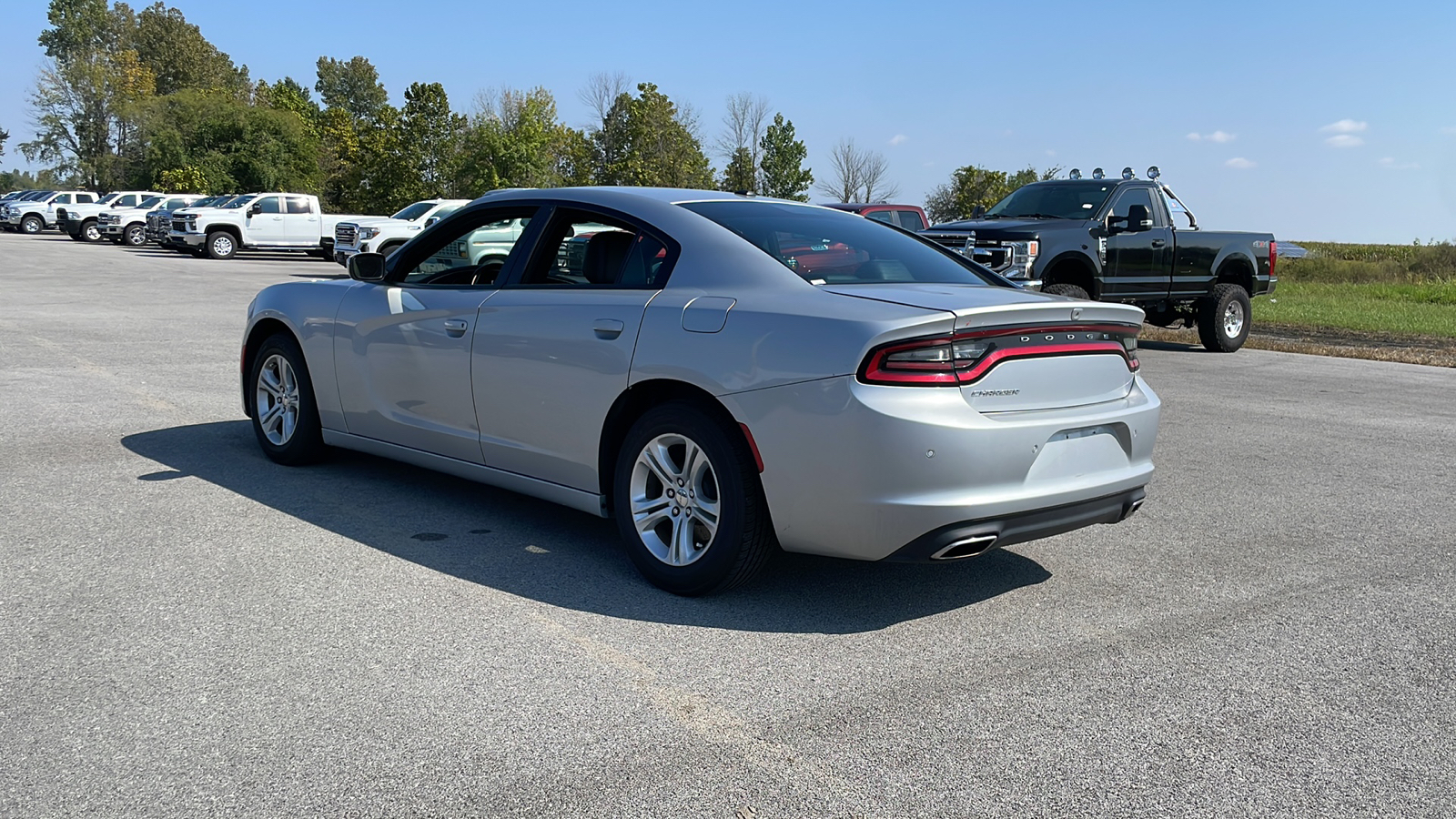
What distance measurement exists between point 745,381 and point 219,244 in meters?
34.4

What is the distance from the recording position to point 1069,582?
16.0 feet

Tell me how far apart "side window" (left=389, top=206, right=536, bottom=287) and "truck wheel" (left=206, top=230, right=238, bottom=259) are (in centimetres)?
3189

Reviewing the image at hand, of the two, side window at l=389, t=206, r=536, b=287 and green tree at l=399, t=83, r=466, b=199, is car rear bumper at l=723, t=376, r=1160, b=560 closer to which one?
side window at l=389, t=206, r=536, b=287

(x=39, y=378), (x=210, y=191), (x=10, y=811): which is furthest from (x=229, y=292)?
(x=210, y=191)

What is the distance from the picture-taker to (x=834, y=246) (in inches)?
193

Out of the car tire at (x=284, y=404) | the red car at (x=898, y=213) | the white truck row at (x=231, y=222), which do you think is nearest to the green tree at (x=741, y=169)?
the white truck row at (x=231, y=222)

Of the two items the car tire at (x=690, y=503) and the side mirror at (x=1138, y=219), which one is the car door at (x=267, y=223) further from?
the car tire at (x=690, y=503)

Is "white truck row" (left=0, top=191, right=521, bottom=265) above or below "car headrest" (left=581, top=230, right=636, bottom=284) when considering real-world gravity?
above

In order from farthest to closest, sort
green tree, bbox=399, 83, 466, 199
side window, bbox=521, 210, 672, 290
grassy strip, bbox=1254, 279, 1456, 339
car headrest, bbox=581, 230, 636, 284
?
1. green tree, bbox=399, 83, 466, 199
2. grassy strip, bbox=1254, 279, 1456, 339
3. car headrest, bbox=581, 230, 636, 284
4. side window, bbox=521, 210, 672, 290

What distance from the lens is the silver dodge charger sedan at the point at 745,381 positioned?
3.99 meters

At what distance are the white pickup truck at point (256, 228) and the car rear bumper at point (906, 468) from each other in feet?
108

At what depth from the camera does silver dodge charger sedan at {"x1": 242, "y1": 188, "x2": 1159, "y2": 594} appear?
3994 mm

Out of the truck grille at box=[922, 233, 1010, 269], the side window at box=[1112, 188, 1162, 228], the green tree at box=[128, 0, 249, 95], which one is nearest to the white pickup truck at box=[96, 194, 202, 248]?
the truck grille at box=[922, 233, 1010, 269]

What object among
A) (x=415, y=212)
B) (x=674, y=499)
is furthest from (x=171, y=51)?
(x=674, y=499)
